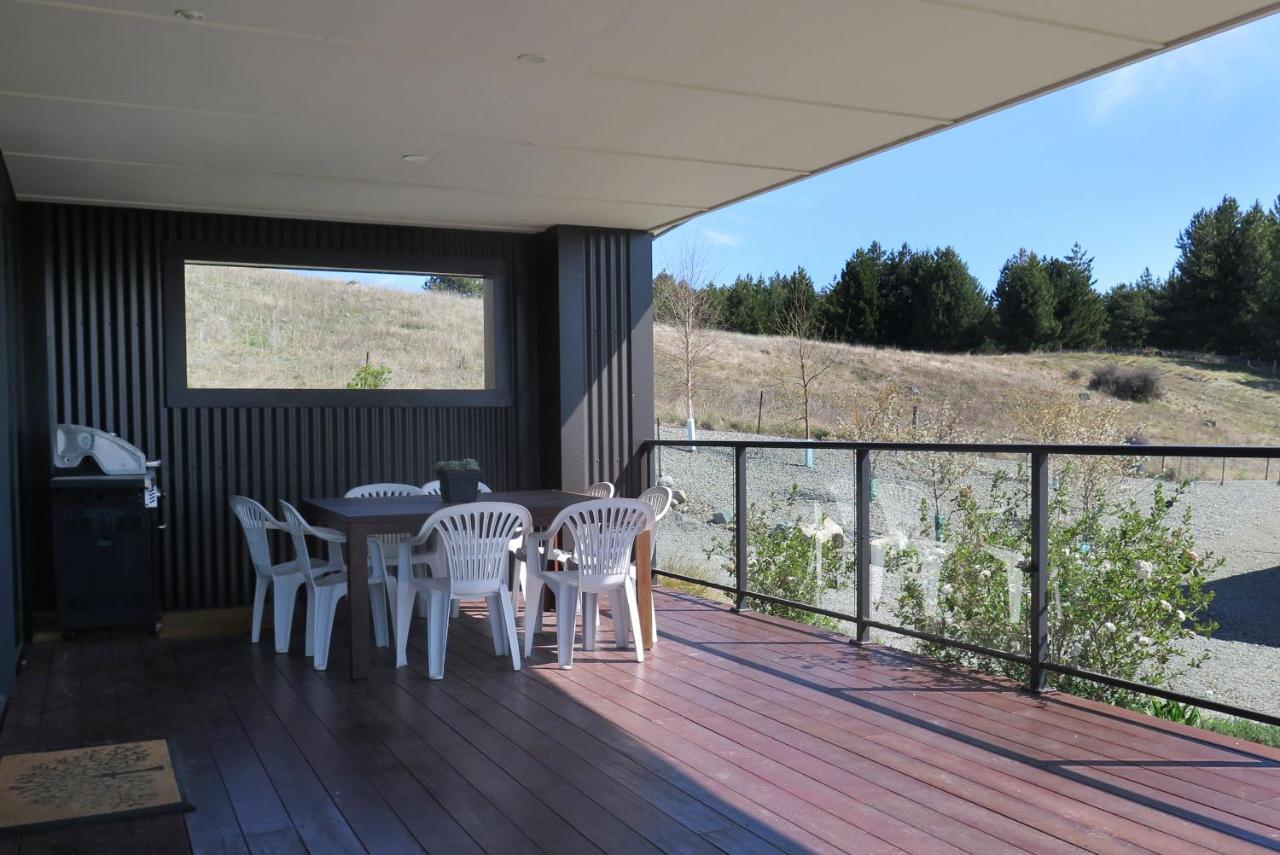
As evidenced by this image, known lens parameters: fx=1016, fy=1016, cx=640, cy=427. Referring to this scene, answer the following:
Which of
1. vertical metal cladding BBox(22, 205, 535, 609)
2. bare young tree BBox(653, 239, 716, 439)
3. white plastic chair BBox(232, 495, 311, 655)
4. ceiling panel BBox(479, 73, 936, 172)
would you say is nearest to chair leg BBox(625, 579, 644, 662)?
white plastic chair BBox(232, 495, 311, 655)

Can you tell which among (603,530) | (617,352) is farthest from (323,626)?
(617,352)

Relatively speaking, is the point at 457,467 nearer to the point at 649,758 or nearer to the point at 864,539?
the point at 864,539

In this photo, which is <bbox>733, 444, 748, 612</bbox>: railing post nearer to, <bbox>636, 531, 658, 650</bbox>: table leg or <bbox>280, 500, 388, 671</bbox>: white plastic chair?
<bbox>636, 531, 658, 650</bbox>: table leg

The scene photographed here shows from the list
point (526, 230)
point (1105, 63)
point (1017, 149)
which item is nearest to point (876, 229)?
point (1017, 149)

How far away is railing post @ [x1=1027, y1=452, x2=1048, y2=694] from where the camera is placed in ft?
14.0

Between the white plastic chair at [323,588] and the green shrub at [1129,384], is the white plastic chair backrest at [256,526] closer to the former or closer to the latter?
the white plastic chair at [323,588]

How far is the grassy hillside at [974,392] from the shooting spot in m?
23.9

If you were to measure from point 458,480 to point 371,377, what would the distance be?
201cm

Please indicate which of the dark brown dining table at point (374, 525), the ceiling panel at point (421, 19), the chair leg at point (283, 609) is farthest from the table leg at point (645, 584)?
the ceiling panel at point (421, 19)

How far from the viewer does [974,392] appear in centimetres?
2603

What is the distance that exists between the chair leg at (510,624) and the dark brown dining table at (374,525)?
1.59 ft

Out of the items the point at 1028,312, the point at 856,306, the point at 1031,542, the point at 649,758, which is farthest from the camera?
the point at 856,306

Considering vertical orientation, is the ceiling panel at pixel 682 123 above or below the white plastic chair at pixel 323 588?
above

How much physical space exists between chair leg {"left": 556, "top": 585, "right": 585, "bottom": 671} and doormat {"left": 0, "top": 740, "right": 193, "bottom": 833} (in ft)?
5.87
